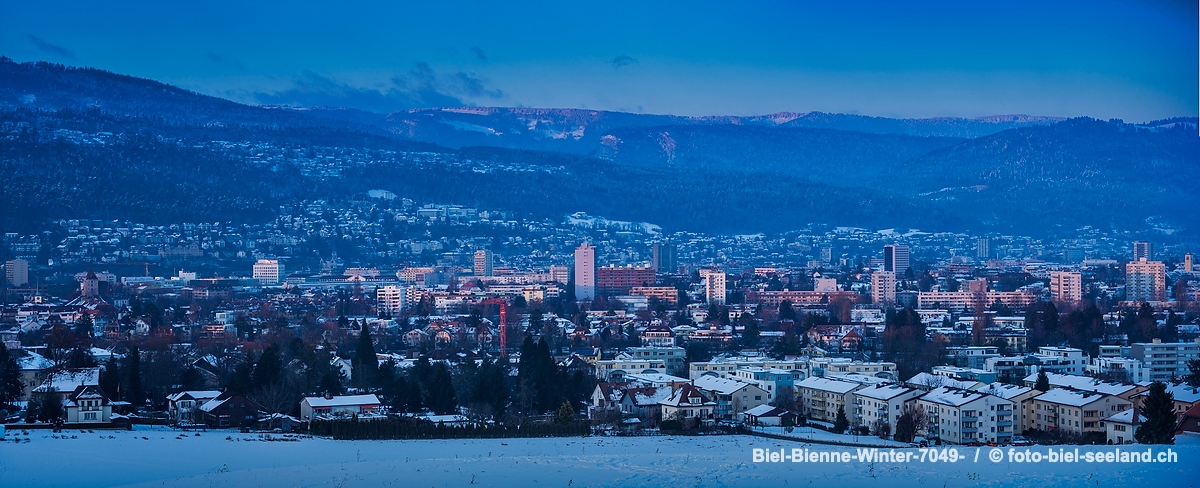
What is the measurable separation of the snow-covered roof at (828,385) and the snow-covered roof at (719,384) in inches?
29.5

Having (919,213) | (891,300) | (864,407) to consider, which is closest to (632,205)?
(919,213)

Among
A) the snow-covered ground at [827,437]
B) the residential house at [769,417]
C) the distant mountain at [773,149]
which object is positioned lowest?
the snow-covered ground at [827,437]

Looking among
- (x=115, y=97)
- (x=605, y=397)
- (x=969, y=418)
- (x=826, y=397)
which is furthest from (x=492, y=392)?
(x=115, y=97)

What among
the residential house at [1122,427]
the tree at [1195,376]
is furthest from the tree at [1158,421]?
the tree at [1195,376]

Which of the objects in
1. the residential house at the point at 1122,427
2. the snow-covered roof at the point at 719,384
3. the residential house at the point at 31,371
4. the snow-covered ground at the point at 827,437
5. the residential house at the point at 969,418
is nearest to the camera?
the snow-covered ground at the point at 827,437

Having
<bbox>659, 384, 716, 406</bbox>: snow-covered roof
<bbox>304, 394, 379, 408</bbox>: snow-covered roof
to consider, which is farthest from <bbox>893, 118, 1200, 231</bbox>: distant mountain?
<bbox>304, 394, 379, 408</bbox>: snow-covered roof

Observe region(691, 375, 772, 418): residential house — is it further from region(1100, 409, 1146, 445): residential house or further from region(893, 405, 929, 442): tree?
region(1100, 409, 1146, 445): residential house

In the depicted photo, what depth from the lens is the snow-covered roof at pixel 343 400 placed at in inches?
704

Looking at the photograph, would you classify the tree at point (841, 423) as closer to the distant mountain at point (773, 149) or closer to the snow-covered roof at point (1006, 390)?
the snow-covered roof at point (1006, 390)

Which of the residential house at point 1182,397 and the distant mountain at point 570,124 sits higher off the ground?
the distant mountain at point 570,124

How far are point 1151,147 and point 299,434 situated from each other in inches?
3667

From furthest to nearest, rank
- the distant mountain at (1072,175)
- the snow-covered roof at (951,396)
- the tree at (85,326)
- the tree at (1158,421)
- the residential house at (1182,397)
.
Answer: the distant mountain at (1072,175) < the tree at (85,326) < the snow-covered roof at (951,396) < the residential house at (1182,397) < the tree at (1158,421)

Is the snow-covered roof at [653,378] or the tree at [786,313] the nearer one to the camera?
the snow-covered roof at [653,378]
